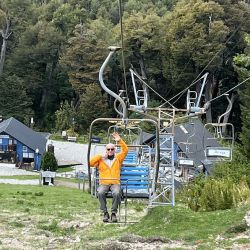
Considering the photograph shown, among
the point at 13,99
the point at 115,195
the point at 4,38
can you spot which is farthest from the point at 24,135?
the point at 115,195

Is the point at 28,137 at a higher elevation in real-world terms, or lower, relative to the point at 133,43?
lower

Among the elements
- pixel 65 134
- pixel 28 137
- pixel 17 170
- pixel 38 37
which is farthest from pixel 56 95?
pixel 17 170

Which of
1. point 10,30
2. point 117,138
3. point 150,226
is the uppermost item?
point 10,30

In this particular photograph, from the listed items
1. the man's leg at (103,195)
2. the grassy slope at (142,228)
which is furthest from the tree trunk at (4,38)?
the man's leg at (103,195)

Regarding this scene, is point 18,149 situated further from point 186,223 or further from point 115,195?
point 186,223

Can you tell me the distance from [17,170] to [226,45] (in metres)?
22.8

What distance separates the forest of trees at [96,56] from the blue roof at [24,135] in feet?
30.5

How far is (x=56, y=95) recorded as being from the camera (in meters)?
67.6

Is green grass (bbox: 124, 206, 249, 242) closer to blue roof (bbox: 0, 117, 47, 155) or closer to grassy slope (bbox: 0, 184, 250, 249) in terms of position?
grassy slope (bbox: 0, 184, 250, 249)

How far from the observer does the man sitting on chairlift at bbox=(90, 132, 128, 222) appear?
9.93 metres

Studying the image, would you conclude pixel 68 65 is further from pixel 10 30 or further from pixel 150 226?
pixel 150 226

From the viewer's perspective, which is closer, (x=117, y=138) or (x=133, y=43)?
(x=117, y=138)

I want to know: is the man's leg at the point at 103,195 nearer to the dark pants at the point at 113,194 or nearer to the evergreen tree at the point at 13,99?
the dark pants at the point at 113,194

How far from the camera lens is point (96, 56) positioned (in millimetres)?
60062
